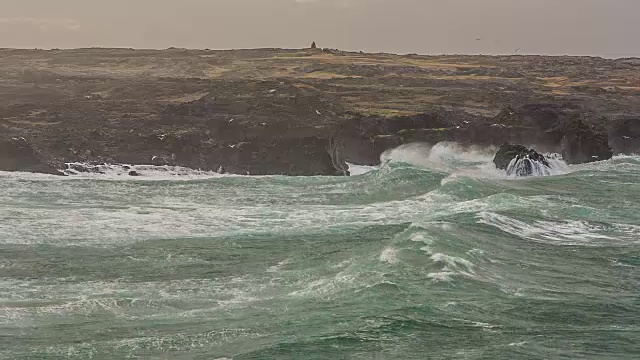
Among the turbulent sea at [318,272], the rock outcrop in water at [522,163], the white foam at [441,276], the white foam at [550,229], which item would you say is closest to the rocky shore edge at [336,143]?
the rock outcrop in water at [522,163]

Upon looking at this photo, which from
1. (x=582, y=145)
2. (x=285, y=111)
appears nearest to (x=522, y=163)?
(x=582, y=145)

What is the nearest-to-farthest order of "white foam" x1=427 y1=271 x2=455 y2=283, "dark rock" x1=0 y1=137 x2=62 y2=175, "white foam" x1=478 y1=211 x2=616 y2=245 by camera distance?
"white foam" x1=427 y1=271 x2=455 y2=283 < "white foam" x1=478 y1=211 x2=616 y2=245 < "dark rock" x1=0 y1=137 x2=62 y2=175

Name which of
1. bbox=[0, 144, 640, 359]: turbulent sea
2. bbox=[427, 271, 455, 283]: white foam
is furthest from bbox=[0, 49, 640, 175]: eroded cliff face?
bbox=[427, 271, 455, 283]: white foam

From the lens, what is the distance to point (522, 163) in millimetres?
48438

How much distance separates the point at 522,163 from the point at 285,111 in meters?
18.1

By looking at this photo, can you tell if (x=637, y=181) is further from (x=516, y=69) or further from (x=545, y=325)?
(x=516, y=69)

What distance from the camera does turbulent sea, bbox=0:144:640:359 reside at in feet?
57.4

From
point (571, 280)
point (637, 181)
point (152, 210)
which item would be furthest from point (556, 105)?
point (571, 280)

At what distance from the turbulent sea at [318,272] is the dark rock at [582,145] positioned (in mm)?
13874

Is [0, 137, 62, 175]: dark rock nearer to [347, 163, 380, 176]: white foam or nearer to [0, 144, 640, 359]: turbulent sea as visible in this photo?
[0, 144, 640, 359]: turbulent sea

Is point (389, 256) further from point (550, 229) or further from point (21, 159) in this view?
point (21, 159)

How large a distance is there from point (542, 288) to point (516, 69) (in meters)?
82.7

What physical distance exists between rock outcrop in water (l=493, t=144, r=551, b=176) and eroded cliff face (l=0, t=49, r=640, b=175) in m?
6.35

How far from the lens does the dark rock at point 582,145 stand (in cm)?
5434
